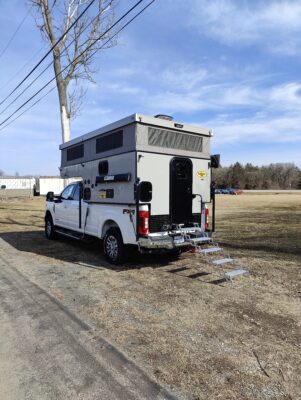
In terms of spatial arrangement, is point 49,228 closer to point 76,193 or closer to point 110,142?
point 76,193

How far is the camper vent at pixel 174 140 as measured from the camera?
25.0 feet

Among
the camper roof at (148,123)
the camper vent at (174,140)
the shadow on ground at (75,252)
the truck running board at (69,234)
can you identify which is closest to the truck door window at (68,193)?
the truck running board at (69,234)

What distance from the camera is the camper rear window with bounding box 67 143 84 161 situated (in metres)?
9.62

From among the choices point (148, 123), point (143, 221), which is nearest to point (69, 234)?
point (143, 221)

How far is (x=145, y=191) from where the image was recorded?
7289 mm

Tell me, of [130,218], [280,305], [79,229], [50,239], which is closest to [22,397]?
[280,305]

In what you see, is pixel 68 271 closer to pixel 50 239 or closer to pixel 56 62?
pixel 50 239

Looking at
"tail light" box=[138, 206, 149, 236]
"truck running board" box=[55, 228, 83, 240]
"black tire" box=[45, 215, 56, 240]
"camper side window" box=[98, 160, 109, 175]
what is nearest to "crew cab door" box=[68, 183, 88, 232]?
"truck running board" box=[55, 228, 83, 240]

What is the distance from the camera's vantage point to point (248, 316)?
5.11 meters

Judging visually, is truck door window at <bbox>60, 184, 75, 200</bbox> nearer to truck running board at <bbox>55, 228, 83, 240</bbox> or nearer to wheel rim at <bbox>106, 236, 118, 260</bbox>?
truck running board at <bbox>55, 228, 83, 240</bbox>

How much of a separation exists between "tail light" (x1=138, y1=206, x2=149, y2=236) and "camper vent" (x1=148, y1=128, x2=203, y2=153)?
54.0 inches

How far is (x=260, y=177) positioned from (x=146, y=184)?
5568 inches

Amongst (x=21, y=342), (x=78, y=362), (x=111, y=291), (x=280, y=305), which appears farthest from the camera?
(x=111, y=291)

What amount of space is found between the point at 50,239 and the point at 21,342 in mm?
8152
